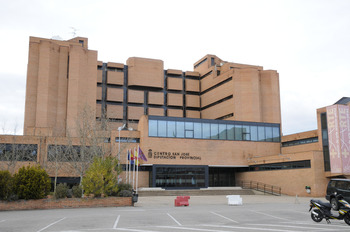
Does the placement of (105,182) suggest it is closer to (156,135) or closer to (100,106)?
(156,135)

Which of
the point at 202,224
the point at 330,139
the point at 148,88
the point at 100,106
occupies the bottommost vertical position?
the point at 202,224

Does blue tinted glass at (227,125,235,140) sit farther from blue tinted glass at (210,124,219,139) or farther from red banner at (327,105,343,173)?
red banner at (327,105,343,173)

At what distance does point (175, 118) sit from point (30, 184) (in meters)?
28.0

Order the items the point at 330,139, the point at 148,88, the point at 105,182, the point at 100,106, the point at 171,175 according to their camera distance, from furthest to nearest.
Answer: the point at 148,88 < the point at 100,106 < the point at 171,175 < the point at 330,139 < the point at 105,182

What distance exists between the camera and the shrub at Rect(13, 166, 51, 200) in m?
21.9

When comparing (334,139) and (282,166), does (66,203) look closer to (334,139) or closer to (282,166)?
(334,139)

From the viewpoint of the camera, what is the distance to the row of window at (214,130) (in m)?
47.8

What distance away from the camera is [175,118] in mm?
48250

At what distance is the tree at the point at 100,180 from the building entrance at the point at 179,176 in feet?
70.9

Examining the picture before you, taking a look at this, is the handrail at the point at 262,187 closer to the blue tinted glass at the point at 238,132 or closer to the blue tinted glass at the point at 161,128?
the blue tinted glass at the point at 238,132

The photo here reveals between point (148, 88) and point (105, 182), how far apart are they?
177 feet

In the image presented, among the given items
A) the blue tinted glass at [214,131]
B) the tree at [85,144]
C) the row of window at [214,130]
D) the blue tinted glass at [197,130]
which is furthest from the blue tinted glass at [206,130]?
the tree at [85,144]

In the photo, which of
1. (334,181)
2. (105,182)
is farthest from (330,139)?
(105,182)

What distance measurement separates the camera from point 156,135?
47406 mm
